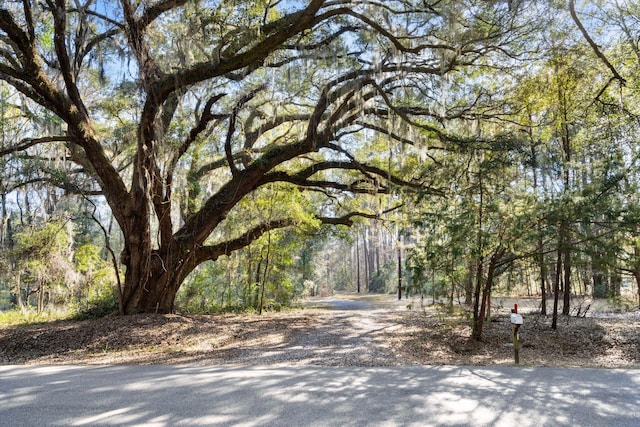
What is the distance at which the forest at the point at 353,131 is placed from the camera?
696 cm

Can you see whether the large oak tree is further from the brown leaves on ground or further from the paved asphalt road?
the paved asphalt road

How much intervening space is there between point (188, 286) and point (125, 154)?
588cm

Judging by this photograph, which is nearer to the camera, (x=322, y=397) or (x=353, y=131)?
(x=322, y=397)

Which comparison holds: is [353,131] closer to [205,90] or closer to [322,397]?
[205,90]

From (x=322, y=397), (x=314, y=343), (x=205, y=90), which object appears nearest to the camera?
(x=322, y=397)

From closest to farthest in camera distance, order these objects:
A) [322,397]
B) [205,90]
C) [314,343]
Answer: [322,397] → [314,343] → [205,90]

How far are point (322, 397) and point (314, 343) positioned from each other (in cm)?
Answer: 402

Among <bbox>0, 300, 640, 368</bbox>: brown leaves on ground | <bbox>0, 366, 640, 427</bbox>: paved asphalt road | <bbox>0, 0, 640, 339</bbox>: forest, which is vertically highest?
<bbox>0, 0, 640, 339</bbox>: forest

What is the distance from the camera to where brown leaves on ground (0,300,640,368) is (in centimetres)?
641

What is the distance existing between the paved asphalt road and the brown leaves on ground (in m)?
1.24

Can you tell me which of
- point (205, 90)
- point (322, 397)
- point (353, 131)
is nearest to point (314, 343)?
point (322, 397)

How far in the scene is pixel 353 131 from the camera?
977 centimetres

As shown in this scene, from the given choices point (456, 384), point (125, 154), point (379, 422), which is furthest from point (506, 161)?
point (125, 154)

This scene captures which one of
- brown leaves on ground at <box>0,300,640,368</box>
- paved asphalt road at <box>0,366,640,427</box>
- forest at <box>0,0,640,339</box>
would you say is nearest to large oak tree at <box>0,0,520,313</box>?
forest at <box>0,0,640,339</box>
